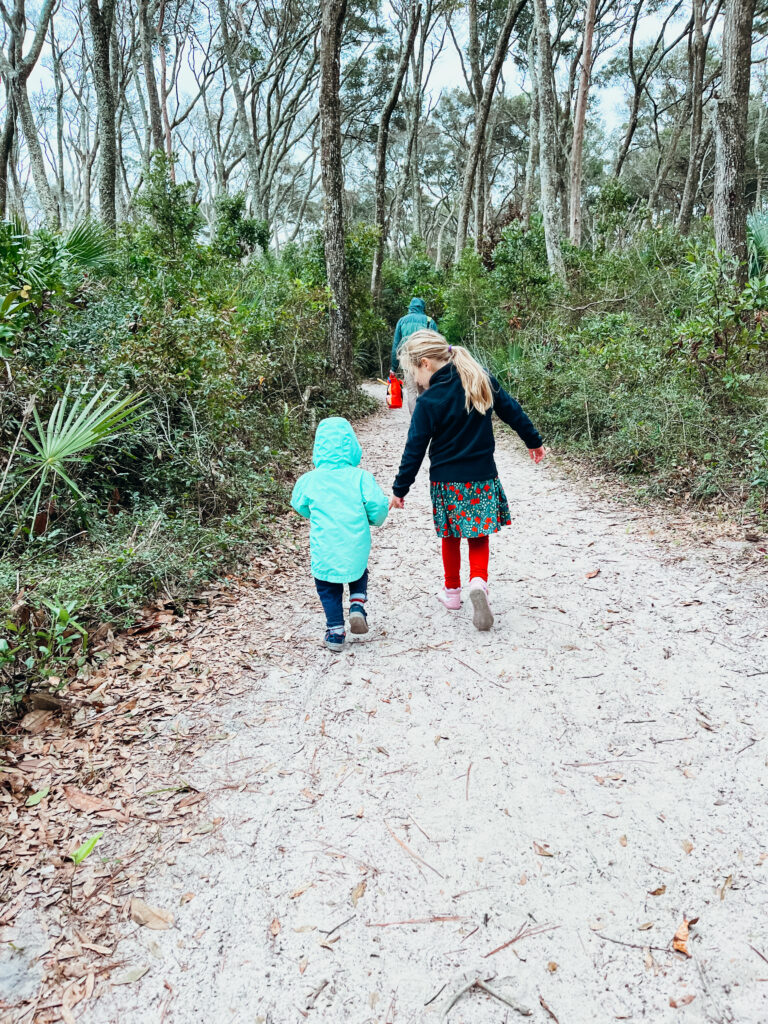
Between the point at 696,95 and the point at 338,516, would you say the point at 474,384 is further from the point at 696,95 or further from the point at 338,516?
the point at 696,95

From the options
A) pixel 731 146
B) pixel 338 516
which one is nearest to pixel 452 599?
pixel 338 516

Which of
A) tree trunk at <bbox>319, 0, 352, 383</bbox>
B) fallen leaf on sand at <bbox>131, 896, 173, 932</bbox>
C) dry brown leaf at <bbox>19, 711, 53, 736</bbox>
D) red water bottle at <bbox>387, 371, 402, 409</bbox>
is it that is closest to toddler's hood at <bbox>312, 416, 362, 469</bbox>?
dry brown leaf at <bbox>19, 711, 53, 736</bbox>

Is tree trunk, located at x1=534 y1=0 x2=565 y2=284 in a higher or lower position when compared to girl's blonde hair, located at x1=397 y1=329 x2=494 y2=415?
higher

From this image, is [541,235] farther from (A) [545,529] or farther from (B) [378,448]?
(A) [545,529]

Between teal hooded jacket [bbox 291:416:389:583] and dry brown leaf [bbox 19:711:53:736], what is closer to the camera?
dry brown leaf [bbox 19:711:53:736]

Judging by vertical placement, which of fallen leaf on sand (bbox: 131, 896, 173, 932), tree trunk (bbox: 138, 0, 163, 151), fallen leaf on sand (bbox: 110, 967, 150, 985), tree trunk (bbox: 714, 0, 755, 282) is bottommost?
fallen leaf on sand (bbox: 110, 967, 150, 985)

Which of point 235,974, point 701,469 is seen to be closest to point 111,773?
point 235,974

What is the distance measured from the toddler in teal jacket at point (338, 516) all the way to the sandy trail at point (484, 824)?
0.98 ft

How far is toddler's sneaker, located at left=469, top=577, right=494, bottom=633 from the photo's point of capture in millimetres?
3729

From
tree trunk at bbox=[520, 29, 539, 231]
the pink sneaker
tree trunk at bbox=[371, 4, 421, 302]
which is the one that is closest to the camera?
the pink sneaker

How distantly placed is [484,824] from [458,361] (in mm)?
2419

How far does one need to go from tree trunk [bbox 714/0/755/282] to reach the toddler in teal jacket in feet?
16.8

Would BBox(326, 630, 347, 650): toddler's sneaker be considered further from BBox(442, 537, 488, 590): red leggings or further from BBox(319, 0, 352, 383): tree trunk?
BBox(319, 0, 352, 383): tree trunk

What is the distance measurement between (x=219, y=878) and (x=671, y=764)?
1823 millimetres
